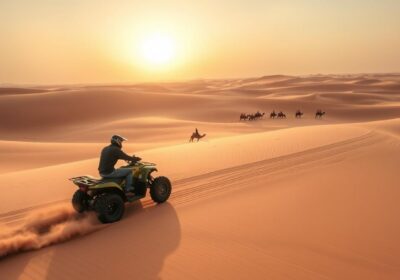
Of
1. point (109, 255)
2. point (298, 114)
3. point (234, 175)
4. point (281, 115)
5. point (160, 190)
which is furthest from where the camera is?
point (298, 114)

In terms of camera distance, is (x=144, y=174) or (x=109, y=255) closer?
(x=109, y=255)

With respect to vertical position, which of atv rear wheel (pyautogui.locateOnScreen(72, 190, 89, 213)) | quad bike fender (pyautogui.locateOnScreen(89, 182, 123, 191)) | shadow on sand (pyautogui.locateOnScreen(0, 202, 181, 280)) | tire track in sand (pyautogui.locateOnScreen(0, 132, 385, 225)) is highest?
quad bike fender (pyautogui.locateOnScreen(89, 182, 123, 191))

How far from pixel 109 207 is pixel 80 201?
23.7 inches

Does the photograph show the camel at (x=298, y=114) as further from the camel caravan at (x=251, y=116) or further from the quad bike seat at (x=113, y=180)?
the quad bike seat at (x=113, y=180)

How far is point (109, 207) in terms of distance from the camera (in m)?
6.61

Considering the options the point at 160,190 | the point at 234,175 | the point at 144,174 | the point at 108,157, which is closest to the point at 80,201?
the point at 108,157

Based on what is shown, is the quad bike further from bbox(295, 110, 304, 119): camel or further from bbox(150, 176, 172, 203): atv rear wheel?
bbox(295, 110, 304, 119): camel

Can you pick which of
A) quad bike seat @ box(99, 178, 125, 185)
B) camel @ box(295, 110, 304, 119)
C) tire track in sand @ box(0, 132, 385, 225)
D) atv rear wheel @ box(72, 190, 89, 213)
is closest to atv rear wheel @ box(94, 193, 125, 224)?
quad bike seat @ box(99, 178, 125, 185)

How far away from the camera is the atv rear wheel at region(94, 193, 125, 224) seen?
648 cm

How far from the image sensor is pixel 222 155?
1200cm

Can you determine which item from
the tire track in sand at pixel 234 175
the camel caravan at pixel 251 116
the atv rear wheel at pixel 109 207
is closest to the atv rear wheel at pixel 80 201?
the atv rear wheel at pixel 109 207

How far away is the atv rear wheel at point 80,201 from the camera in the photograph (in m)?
6.82

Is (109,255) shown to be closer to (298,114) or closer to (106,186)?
(106,186)

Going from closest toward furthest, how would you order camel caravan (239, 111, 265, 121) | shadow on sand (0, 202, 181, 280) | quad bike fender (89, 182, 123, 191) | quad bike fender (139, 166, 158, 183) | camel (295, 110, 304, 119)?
shadow on sand (0, 202, 181, 280) → quad bike fender (89, 182, 123, 191) → quad bike fender (139, 166, 158, 183) → camel caravan (239, 111, 265, 121) → camel (295, 110, 304, 119)
